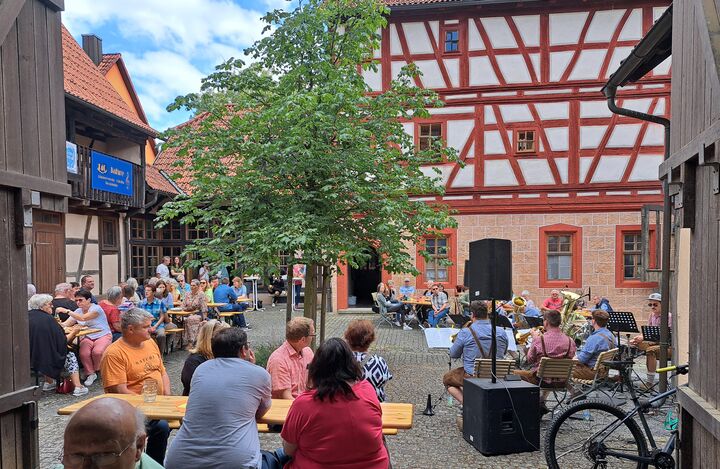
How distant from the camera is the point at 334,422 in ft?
9.16

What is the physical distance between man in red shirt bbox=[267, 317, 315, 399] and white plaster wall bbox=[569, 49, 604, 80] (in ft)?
48.6

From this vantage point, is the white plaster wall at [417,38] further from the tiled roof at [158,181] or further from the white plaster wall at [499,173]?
the tiled roof at [158,181]

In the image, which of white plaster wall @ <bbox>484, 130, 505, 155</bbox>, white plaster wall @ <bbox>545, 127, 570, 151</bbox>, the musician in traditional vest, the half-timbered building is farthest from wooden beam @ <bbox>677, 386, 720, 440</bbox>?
white plaster wall @ <bbox>545, 127, 570, 151</bbox>

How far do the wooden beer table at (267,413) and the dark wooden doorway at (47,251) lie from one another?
8805mm

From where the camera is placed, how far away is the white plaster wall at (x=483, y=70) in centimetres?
1636

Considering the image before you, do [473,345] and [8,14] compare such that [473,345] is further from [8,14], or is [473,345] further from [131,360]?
[8,14]

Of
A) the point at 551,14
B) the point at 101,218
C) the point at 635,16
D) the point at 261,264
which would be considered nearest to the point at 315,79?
the point at 261,264

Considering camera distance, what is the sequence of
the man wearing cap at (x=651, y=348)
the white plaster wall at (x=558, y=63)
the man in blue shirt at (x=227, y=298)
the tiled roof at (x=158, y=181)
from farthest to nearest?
the tiled roof at (x=158, y=181)
the white plaster wall at (x=558, y=63)
the man in blue shirt at (x=227, y=298)
the man wearing cap at (x=651, y=348)

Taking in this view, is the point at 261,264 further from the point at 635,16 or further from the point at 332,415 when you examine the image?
the point at 635,16

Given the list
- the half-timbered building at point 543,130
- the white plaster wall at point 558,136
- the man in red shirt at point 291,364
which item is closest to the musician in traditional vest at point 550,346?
the man in red shirt at point 291,364

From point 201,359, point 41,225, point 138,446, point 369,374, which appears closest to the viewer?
point 138,446

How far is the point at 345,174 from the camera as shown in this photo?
7.59 metres

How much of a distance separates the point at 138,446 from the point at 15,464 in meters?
2.63

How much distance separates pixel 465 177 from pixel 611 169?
450 centimetres
